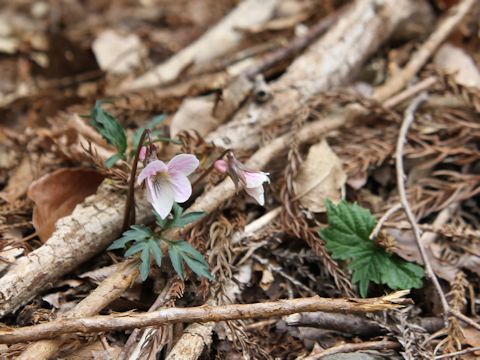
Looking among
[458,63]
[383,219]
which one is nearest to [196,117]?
[383,219]

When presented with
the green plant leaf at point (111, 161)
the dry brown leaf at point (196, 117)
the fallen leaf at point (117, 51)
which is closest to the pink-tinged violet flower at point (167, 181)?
the green plant leaf at point (111, 161)

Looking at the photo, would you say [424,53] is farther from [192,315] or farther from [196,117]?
[192,315]

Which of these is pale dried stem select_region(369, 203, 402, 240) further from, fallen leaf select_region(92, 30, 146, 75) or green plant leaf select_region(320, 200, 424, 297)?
fallen leaf select_region(92, 30, 146, 75)

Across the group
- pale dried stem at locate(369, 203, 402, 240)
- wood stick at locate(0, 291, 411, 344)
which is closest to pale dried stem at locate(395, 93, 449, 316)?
pale dried stem at locate(369, 203, 402, 240)

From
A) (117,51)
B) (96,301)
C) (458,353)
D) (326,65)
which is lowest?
(458,353)

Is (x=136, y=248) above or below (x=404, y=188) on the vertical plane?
above

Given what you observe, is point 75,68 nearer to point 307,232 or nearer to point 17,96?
point 17,96
